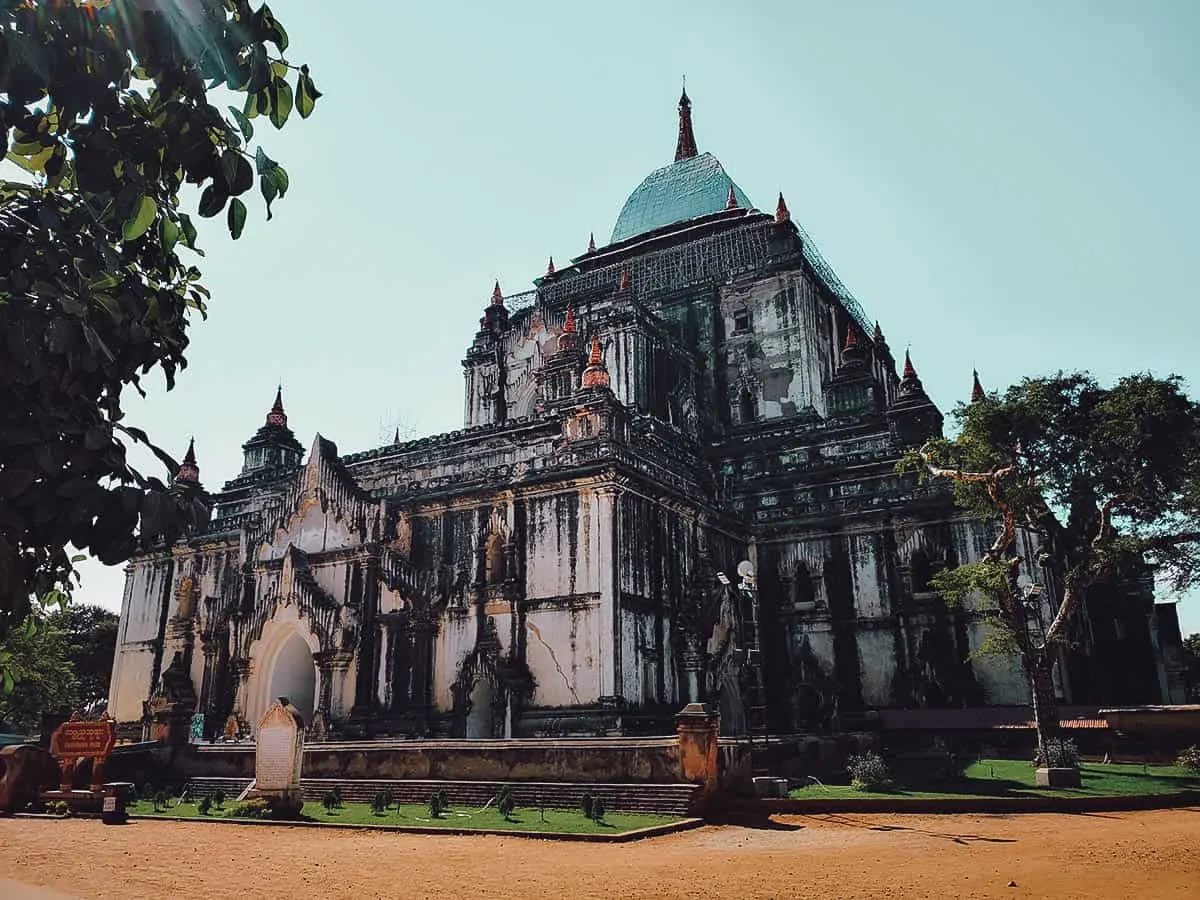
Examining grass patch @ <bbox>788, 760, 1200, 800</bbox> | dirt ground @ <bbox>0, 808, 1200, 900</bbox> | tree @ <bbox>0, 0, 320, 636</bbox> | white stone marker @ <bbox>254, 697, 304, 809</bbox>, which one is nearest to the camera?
tree @ <bbox>0, 0, 320, 636</bbox>

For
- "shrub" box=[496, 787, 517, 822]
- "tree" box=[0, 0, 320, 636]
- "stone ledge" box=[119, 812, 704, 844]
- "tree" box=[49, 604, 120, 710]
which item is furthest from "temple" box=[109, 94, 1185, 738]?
"tree" box=[49, 604, 120, 710]

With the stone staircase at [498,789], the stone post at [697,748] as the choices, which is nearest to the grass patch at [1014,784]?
the stone post at [697,748]

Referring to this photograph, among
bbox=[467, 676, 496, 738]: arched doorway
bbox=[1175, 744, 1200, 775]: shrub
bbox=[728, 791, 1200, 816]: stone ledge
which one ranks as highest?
bbox=[467, 676, 496, 738]: arched doorway

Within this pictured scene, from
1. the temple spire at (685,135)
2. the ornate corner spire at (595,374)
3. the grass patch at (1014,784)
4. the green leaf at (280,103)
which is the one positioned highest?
the temple spire at (685,135)

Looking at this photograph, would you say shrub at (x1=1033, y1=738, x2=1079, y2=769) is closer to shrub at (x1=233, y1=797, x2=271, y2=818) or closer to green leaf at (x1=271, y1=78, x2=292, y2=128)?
shrub at (x1=233, y1=797, x2=271, y2=818)

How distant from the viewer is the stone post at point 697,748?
18.2 meters

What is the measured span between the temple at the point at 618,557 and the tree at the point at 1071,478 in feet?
8.99

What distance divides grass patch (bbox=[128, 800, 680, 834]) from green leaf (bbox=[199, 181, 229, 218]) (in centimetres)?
1292

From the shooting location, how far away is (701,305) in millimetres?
41281

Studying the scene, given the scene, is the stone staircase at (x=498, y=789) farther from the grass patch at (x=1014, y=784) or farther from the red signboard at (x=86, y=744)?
the red signboard at (x=86, y=744)

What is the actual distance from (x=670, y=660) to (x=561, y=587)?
396 centimetres

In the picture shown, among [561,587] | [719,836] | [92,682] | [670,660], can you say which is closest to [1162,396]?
[670,660]

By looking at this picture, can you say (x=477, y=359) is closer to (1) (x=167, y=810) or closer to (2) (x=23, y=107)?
(1) (x=167, y=810)

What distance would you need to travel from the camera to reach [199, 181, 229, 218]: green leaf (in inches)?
188
